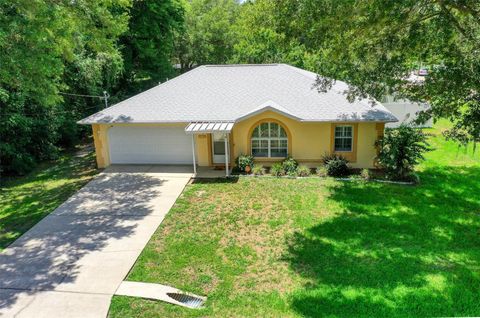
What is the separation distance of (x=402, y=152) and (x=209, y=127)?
26.6ft

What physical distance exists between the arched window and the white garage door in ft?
10.4

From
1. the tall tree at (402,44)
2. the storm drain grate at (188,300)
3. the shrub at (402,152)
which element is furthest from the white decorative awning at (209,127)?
the storm drain grate at (188,300)

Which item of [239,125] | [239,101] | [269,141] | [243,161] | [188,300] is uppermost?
[239,101]

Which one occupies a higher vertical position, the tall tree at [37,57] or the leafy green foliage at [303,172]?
the tall tree at [37,57]

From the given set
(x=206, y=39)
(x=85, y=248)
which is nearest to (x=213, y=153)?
(x=85, y=248)

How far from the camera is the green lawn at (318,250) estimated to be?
8.24 metres

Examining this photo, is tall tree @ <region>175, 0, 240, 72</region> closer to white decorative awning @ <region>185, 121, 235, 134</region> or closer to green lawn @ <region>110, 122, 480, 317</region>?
white decorative awning @ <region>185, 121, 235, 134</region>

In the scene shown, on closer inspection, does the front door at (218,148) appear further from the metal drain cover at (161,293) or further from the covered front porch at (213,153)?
the metal drain cover at (161,293)

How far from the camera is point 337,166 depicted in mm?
16125

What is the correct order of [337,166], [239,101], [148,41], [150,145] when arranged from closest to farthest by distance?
[337,166]
[239,101]
[150,145]
[148,41]

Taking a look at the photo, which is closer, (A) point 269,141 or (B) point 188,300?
(B) point 188,300

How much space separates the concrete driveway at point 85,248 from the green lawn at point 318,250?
57 centimetres

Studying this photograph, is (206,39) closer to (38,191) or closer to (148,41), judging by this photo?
(148,41)

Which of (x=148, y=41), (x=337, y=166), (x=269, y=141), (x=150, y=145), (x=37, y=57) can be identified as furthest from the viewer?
(x=148, y=41)
